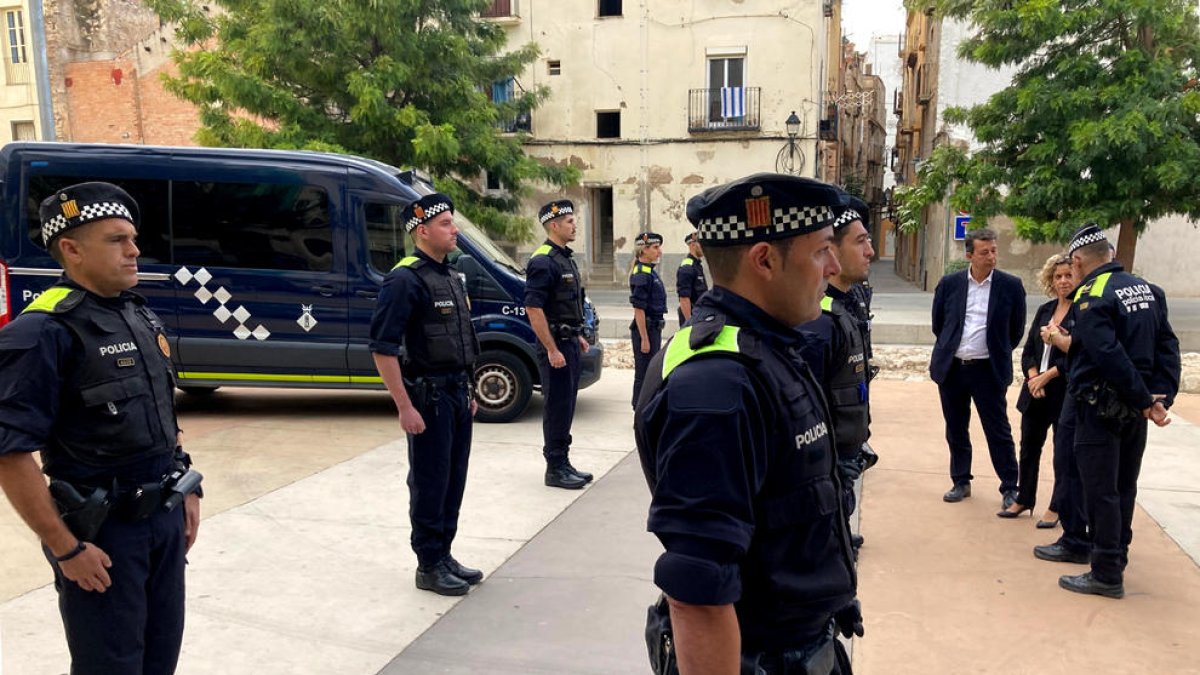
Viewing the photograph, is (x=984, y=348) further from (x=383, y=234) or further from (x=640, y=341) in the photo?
(x=383, y=234)

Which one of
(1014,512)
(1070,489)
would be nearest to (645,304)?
(1014,512)

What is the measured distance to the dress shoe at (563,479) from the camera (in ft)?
20.0

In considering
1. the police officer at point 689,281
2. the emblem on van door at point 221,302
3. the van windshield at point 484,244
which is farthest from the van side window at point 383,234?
the police officer at point 689,281

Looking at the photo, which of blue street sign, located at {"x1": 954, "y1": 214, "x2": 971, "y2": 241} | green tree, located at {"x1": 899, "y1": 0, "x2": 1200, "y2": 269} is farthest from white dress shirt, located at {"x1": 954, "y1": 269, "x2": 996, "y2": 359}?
blue street sign, located at {"x1": 954, "y1": 214, "x2": 971, "y2": 241}

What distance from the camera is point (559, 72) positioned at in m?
24.5

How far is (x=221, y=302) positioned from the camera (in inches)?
304

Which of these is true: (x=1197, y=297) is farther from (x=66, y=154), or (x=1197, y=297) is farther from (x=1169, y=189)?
(x=66, y=154)

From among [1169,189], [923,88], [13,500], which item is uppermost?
[923,88]

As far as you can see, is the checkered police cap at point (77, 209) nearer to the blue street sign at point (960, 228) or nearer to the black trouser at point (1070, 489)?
the black trouser at point (1070, 489)

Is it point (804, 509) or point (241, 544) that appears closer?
point (804, 509)

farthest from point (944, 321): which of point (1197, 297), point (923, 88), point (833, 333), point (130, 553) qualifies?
point (923, 88)

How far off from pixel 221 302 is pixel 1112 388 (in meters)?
6.93

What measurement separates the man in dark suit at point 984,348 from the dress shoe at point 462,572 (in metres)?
3.32

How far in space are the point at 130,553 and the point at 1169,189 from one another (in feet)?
50.4
